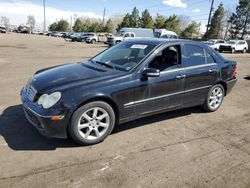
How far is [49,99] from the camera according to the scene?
379cm

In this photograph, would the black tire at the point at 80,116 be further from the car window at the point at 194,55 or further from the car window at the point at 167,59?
the car window at the point at 194,55

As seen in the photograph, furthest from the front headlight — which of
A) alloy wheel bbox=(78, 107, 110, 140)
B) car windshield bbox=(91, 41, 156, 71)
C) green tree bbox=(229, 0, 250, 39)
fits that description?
green tree bbox=(229, 0, 250, 39)

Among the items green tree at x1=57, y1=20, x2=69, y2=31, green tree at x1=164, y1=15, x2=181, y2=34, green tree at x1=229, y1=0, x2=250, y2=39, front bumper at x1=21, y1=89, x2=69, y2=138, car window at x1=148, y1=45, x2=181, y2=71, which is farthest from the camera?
green tree at x1=57, y1=20, x2=69, y2=31

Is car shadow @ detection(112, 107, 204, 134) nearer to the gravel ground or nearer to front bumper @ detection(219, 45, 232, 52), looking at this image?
the gravel ground

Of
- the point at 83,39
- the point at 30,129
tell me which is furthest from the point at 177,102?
the point at 83,39

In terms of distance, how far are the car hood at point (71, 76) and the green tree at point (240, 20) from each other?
5451cm

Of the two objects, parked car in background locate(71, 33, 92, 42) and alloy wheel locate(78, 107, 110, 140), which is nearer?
alloy wheel locate(78, 107, 110, 140)

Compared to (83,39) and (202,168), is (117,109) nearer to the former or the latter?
(202,168)

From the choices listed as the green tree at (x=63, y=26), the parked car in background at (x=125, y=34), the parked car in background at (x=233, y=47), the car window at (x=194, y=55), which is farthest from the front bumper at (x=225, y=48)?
the green tree at (x=63, y=26)

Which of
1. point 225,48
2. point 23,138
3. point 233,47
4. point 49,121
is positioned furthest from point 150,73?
point 233,47

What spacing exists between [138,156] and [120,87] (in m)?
1.09

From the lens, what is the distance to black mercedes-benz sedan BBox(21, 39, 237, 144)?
12.5 feet

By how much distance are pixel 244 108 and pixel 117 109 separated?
3652 millimetres

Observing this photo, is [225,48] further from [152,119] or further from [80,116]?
[80,116]
